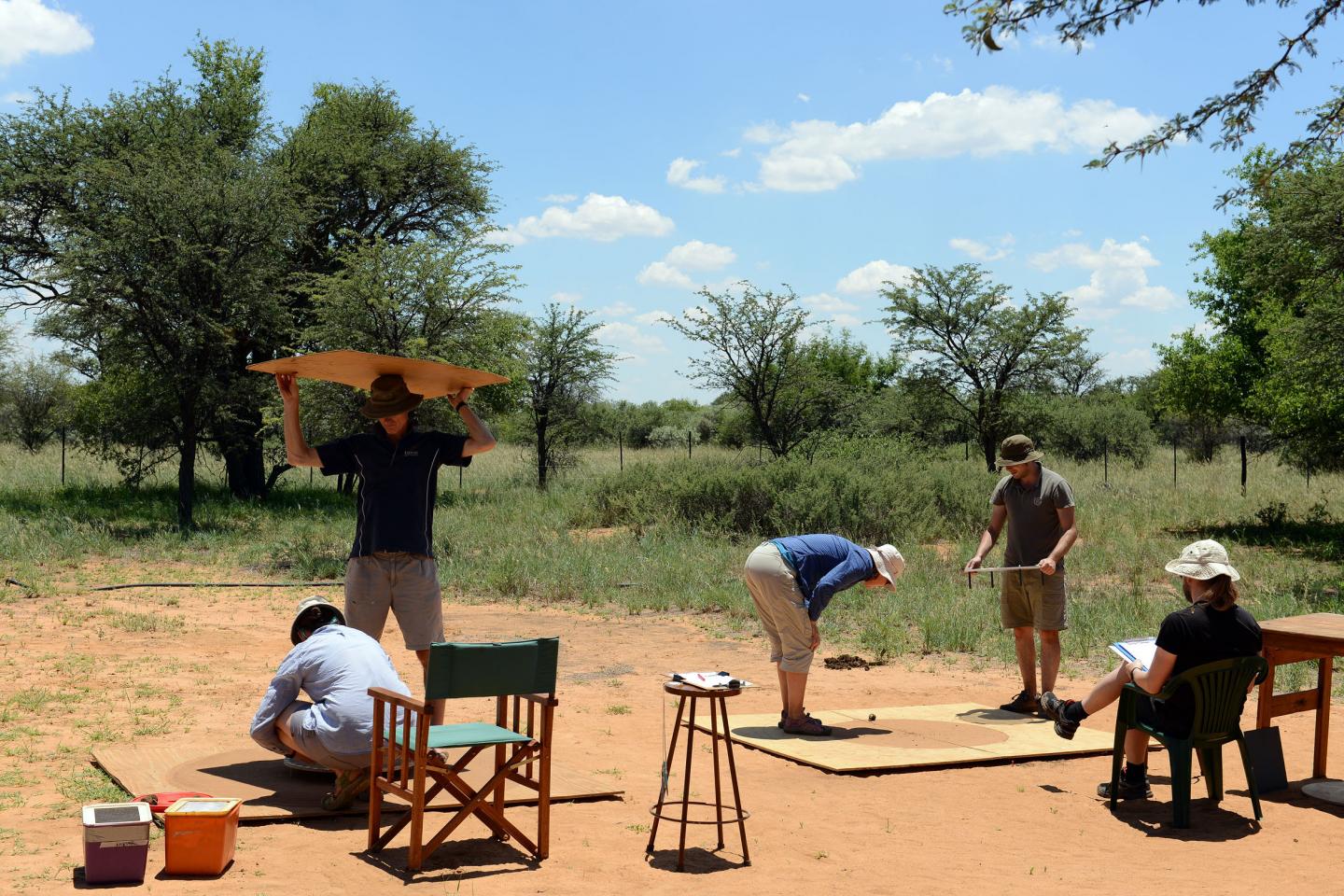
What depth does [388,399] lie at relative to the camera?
650 centimetres

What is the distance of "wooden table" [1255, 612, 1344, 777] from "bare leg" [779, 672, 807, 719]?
8.87ft

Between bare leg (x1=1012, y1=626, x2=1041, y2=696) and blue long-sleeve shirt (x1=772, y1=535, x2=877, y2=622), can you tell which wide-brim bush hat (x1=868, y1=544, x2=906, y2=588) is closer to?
blue long-sleeve shirt (x1=772, y1=535, x2=877, y2=622)

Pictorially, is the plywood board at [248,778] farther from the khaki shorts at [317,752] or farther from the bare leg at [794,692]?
the bare leg at [794,692]

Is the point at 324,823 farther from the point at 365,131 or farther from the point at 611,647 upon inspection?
the point at 365,131

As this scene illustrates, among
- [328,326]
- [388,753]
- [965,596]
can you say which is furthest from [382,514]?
[328,326]

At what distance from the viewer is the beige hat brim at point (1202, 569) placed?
6.11 metres

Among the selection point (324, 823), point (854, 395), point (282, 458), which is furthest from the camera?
point (854, 395)

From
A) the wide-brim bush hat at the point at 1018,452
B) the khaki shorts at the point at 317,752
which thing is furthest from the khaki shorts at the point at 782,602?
the khaki shorts at the point at 317,752

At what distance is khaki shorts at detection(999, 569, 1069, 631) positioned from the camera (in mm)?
8547

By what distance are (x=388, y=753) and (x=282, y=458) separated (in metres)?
22.6

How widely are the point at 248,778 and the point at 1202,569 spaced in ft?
16.6

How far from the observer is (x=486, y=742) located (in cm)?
518

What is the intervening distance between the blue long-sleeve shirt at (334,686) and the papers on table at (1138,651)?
151 inches

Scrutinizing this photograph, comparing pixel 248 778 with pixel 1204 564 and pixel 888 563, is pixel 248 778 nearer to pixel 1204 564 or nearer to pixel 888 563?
pixel 888 563
